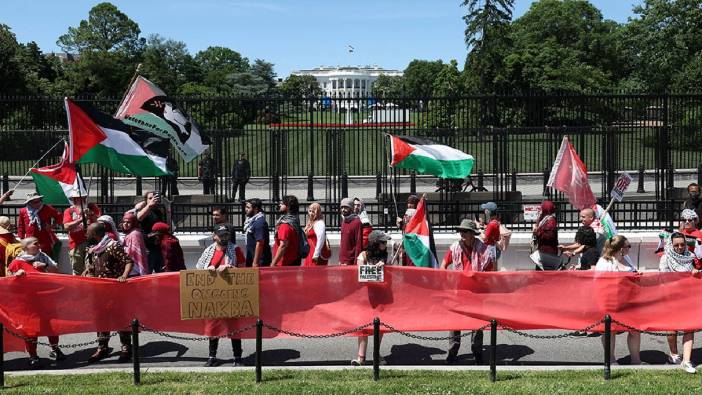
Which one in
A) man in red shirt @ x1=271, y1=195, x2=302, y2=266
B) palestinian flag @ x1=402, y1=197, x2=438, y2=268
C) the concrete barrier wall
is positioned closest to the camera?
palestinian flag @ x1=402, y1=197, x2=438, y2=268

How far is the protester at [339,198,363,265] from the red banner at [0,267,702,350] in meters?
1.42

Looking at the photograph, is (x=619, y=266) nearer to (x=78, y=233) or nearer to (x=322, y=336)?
(x=322, y=336)

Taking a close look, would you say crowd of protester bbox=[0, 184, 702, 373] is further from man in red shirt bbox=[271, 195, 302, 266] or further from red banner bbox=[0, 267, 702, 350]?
red banner bbox=[0, 267, 702, 350]

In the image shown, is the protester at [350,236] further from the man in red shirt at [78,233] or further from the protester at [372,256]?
the man in red shirt at [78,233]

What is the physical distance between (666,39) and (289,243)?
146ft

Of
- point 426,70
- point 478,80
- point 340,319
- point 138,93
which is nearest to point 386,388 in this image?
point 340,319

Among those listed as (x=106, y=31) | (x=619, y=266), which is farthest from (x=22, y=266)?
(x=106, y=31)

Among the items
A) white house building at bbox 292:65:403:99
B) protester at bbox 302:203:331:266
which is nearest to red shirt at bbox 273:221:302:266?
protester at bbox 302:203:331:266

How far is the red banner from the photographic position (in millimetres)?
10523

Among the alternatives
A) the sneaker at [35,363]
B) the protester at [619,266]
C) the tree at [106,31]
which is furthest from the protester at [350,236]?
the tree at [106,31]

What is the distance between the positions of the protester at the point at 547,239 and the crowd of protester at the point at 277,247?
0.01 meters

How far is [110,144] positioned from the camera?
13055mm

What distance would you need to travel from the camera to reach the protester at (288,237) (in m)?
11.5

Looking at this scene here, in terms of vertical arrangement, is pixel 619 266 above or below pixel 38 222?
below
